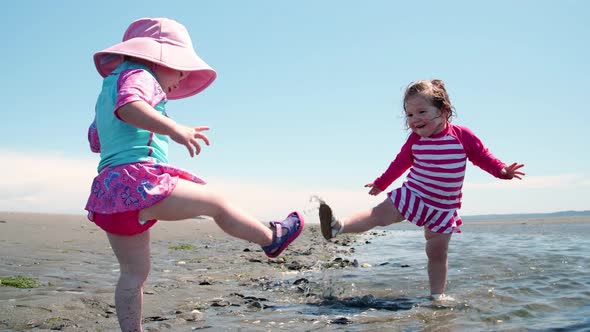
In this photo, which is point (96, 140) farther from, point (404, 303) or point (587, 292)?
point (587, 292)

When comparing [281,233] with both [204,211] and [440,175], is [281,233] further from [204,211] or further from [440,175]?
[440,175]

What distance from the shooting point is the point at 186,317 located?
4090 mm

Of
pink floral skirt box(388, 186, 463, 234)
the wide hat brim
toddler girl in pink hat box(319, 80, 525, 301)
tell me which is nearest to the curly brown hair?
toddler girl in pink hat box(319, 80, 525, 301)

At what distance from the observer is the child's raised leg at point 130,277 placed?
3.26 metres

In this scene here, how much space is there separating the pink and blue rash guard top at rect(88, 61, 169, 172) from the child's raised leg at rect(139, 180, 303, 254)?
290mm

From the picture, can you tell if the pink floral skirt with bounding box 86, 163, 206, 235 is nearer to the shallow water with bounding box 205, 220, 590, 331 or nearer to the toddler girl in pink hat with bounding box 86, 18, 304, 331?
the toddler girl in pink hat with bounding box 86, 18, 304, 331

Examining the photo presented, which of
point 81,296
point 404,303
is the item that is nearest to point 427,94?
point 404,303

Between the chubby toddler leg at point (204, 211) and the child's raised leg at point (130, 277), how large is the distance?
1.07 feet

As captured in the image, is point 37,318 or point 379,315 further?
point 379,315

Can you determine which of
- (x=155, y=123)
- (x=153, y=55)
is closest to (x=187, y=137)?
(x=155, y=123)

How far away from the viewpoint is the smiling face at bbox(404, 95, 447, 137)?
510cm

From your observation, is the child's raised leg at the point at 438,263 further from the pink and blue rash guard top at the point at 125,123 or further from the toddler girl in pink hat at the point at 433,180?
the pink and blue rash guard top at the point at 125,123

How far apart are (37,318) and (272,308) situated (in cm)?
194

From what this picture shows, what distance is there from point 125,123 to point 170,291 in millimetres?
2691
